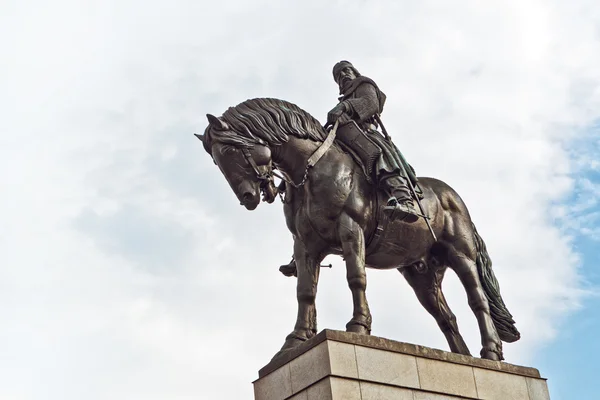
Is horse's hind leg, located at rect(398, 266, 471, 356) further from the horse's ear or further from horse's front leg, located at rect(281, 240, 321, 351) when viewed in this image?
the horse's ear

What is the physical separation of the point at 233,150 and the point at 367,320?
2613 mm

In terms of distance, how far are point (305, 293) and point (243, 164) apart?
1.76m

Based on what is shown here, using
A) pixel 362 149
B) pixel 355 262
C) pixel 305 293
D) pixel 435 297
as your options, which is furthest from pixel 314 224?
pixel 435 297

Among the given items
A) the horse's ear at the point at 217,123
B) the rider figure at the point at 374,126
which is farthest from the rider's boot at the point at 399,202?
the horse's ear at the point at 217,123

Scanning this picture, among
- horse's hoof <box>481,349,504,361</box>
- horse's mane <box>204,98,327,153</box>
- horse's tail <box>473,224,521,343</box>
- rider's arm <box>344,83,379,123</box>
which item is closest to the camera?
horse's mane <box>204,98,327,153</box>

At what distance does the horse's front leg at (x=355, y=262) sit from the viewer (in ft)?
37.9

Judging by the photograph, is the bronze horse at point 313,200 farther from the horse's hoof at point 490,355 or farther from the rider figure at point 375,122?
the rider figure at point 375,122

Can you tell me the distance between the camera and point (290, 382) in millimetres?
10930

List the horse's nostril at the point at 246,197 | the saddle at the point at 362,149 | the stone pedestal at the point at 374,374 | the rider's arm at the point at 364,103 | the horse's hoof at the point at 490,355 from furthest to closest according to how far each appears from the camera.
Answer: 1. the rider's arm at the point at 364,103
2. the horse's hoof at the point at 490,355
3. the saddle at the point at 362,149
4. the horse's nostril at the point at 246,197
5. the stone pedestal at the point at 374,374

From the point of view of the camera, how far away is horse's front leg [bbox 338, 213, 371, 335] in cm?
1155

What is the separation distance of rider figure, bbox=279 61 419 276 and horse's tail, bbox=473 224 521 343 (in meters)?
1.73

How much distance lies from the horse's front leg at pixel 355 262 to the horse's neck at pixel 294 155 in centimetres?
83

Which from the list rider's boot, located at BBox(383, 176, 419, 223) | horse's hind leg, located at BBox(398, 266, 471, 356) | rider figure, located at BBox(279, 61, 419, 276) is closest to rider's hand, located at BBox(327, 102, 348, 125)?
rider figure, located at BBox(279, 61, 419, 276)

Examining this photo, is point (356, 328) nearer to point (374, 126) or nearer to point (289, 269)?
point (289, 269)
